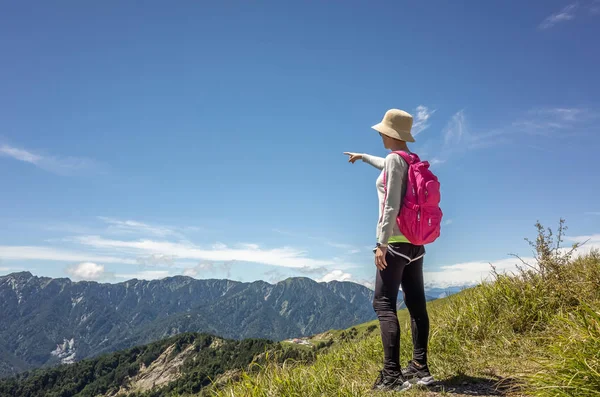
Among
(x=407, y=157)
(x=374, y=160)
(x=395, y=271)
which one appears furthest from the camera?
(x=374, y=160)

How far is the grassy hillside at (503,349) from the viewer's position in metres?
3.64

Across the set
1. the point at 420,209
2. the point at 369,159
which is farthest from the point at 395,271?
the point at 369,159

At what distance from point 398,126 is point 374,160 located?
649mm

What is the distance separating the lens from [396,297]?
4.63 metres

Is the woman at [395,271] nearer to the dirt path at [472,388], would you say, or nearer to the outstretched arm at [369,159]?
the dirt path at [472,388]

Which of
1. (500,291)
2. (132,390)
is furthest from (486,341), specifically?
(132,390)

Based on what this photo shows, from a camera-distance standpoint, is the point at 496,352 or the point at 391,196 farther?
the point at 496,352

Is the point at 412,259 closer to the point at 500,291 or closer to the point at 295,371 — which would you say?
the point at 295,371

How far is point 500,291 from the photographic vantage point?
7039 mm

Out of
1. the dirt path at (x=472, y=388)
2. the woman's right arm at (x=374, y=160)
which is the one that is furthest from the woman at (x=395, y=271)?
the woman's right arm at (x=374, y=160)

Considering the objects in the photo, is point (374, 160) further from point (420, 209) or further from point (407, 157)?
point (420, 209)

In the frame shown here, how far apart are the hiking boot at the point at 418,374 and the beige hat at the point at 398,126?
277cm

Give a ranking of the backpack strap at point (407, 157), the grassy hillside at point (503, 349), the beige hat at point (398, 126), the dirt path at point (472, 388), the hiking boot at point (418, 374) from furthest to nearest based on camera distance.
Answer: the beige hat at point (398, 126), the backpack strap at point (407, 157), the hiking boot at point (418, 374), the dirt path at point (472, 388), the grassy hillside at point (503, 349)

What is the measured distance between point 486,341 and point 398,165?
3.38 meters
